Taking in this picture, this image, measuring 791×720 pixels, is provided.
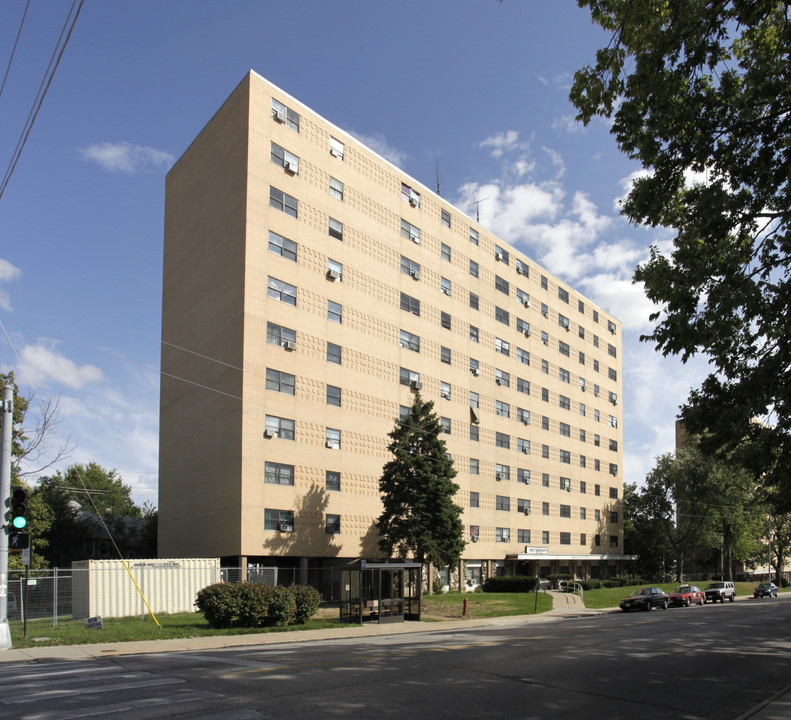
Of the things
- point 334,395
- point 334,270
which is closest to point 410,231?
point 334,270

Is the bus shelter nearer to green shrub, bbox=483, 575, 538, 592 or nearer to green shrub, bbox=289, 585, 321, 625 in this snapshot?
green shrub, bbox=289, 585, 321, 625

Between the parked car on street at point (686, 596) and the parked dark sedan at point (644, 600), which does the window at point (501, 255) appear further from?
the parked car on street at point (686, 596)

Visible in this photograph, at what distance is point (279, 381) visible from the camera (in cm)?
3622

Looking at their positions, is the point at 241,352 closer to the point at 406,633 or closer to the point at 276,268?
the point at 276,268

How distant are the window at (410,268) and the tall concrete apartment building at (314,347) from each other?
24 centimetres

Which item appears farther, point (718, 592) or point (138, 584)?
point (718, 592)

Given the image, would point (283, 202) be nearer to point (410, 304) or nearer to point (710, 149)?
point (410, 304)

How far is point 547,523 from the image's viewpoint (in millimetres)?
59438

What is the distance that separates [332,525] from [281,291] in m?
13.0

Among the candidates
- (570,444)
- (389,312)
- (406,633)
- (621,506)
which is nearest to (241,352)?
(389,312)

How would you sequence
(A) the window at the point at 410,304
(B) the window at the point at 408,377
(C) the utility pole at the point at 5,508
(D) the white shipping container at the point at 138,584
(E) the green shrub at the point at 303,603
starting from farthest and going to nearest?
(A) the window at the point at 410,304 < (B) the window at the point at 408,377 < (D) the white shipping container at the point at 138,584 < (E) the green shrub at the point at 303,603 < (C) the utility pole at the point at 5,508

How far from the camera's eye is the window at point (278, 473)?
1374 inches

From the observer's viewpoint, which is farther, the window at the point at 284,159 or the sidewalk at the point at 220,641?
the window at the point at 284,159

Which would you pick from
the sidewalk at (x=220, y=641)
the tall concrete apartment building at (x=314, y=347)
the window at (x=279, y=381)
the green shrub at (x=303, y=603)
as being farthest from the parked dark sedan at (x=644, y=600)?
the window at (x=279, y=381)
